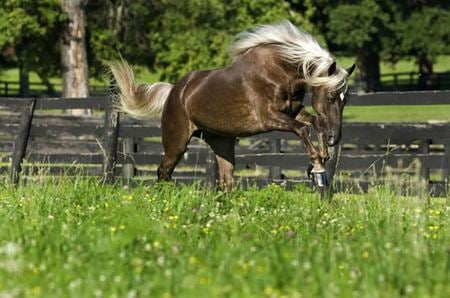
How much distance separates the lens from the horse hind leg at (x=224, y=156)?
12000mm

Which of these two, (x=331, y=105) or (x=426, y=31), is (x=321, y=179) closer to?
(x=331, y=105)

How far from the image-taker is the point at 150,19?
37.5 meters

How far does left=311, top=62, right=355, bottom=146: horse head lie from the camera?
1063 cm

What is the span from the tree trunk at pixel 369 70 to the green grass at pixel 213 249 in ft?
155

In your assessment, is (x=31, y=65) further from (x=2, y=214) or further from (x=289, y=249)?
(x=289, y=249)

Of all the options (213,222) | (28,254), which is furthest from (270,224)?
(28,254)

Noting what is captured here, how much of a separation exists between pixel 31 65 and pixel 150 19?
453 centimetres

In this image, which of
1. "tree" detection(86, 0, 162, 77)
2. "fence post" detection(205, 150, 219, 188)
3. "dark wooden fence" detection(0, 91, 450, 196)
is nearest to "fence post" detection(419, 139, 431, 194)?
"dark wooden fence" detection(0, 91, 450, 196)

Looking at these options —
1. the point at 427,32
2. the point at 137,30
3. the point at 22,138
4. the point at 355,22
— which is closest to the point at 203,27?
the point at 137,30

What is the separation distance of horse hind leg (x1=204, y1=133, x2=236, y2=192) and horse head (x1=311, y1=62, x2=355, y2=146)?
164 centimetres

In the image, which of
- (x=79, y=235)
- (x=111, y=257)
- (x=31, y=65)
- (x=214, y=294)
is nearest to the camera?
(x=214, y=294)

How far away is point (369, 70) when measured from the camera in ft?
193

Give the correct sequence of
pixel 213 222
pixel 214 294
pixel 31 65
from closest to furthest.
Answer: pixel 214 294, pixel 213 222, pixel 31 65

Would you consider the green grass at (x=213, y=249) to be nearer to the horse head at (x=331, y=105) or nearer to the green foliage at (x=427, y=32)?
the horse head at (x=331, y=105)
